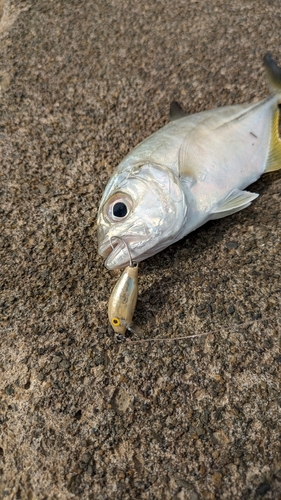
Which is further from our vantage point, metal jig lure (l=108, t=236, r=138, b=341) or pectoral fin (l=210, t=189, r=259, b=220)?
pectoral fin (l=210, t=189, r=259, b=220)

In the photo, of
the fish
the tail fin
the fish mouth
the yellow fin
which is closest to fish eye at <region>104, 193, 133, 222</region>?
the fish

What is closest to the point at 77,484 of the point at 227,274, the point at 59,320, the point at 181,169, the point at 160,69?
the point at 59,320

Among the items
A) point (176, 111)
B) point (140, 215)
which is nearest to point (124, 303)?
point (140, 215)

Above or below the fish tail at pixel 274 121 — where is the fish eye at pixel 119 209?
above

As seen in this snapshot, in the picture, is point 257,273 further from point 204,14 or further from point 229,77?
point 204,14

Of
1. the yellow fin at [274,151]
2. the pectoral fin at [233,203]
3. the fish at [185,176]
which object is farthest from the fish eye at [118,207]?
the yellow fin at [274,151]

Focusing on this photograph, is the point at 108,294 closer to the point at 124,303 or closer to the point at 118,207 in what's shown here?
the point at 124,303

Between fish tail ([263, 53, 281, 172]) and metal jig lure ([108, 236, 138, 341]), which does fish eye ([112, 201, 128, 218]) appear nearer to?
metal jig lure ([108, 236, 138, 341])

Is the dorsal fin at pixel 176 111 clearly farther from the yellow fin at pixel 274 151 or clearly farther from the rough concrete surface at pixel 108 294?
the yellow fin at pixel 274 151
